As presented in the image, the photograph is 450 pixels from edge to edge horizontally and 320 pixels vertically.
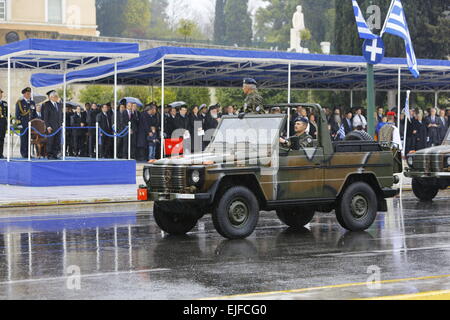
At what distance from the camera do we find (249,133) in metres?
12.8

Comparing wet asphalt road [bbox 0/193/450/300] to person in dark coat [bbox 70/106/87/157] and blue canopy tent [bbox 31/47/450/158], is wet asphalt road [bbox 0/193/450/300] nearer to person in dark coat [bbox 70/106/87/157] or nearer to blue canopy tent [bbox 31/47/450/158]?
blue canopy tent [bbox 31/47/450/158]

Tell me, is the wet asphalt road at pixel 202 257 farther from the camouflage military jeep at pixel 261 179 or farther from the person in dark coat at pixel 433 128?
the person in dark coat at pixel 433 128

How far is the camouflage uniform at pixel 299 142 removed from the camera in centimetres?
1256

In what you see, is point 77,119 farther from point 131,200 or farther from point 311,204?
point 311,204

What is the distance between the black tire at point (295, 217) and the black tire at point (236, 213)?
174 centimetres

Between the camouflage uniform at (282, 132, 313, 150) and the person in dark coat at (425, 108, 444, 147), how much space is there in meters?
19.9

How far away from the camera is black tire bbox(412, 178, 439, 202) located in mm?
19109

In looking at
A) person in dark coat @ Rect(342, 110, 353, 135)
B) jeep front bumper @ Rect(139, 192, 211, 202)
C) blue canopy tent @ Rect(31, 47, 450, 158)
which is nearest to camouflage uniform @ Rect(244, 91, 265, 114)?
jeep front bumper @ Rect(139, 192, 211, 202)

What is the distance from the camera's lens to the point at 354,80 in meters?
35.8

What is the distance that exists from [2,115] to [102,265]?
52.6 feet

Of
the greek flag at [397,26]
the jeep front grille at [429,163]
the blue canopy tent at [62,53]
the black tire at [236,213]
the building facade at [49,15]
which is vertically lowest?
the black tire at [236,213]

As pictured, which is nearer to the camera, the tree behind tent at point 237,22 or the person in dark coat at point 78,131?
the person in dark coat at point 78,131

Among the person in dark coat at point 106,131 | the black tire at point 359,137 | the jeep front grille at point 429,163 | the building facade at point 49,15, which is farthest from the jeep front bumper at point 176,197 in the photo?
the building facade at point 49,15

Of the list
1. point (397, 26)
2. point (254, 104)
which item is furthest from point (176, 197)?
point (397, 26)
